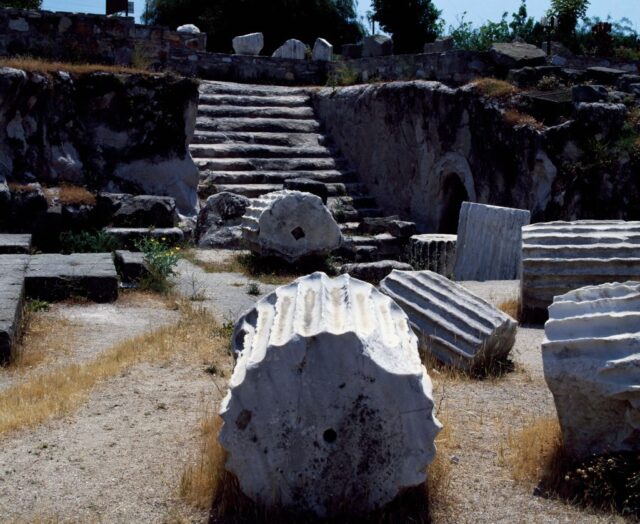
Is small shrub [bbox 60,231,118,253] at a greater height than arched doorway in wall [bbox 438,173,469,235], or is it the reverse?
arched doorway in wall [bbox 438,173,469,235]

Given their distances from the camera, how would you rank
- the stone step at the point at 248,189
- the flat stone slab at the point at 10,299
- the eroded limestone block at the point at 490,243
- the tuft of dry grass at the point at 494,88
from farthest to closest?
the stone step at the point at 248,189 → the tuft of dry grass at the point at 494,88 → the eroded limestone block at the point at 490,243 → the flat stone slab at the point at 10,299

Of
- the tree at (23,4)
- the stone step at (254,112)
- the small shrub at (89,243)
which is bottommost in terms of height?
the small shrub at (89,243)

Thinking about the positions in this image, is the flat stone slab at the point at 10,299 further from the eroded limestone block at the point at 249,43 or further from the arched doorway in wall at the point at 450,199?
the eroded limestone block at the point at 249,43

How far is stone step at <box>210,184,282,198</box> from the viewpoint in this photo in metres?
13.5

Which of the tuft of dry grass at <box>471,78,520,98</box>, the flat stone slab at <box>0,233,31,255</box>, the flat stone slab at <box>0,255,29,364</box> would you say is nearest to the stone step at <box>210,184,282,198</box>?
the tuft of dry grass at <box>471,78,520,98</box>

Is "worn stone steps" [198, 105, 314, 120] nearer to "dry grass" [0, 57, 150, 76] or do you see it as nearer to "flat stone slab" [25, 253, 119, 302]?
"dry grass" [0, 57, 150, 76]

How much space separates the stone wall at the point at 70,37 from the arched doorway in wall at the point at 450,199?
5239mm

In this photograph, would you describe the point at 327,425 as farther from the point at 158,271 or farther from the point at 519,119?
the point at 519,119

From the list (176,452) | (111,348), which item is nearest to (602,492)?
(176,452)

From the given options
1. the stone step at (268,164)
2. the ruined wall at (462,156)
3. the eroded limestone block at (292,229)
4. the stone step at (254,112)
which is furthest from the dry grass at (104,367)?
the stone step at (254,112)

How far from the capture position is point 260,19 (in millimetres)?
32844

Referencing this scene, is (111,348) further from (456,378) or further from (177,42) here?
(177,42)

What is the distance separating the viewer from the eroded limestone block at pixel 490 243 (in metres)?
9.12

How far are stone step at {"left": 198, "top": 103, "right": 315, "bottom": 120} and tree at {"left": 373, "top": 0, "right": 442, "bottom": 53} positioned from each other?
1865 cm
